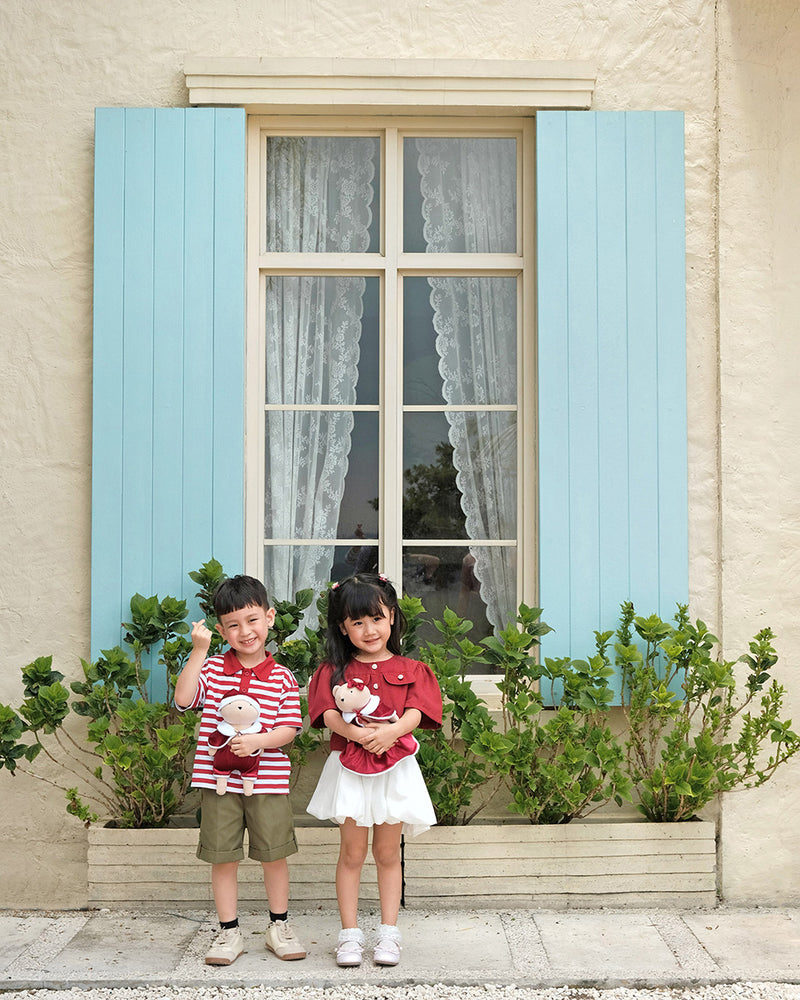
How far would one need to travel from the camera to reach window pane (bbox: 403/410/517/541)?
155 inches

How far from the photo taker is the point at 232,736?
3.04m

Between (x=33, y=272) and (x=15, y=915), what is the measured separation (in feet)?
7.56

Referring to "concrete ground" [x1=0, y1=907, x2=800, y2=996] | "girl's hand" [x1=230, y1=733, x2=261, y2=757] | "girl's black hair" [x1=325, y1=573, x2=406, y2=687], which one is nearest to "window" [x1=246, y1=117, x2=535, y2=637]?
"girl's black hair" [x1=325, y1=573, x2=406, y2=687]

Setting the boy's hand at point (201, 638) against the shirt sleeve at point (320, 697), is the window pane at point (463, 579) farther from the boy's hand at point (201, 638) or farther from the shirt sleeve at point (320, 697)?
the boy's hand at point (201, 638)

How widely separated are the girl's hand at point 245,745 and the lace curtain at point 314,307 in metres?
1.20

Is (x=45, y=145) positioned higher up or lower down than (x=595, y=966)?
higher up

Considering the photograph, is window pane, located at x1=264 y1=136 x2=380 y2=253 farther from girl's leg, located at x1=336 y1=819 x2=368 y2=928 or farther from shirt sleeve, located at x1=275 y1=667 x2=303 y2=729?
girl's leg, located at x1=336 y1=819 x2=368 y2=928

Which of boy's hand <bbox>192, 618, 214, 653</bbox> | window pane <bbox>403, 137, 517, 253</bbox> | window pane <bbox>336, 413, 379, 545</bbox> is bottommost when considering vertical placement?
boy's hand <bbox>192, 618, 214, 653</bbox>

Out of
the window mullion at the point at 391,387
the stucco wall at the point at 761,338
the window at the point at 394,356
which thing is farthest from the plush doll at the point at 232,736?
the stucco wall at the point at 761,338

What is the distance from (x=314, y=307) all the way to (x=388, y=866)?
206cm

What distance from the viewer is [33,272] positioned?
12.4 ft

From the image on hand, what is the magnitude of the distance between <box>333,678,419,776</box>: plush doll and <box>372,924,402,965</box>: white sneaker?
49 cm

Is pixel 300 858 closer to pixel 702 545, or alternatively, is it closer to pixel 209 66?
pixel 702 545

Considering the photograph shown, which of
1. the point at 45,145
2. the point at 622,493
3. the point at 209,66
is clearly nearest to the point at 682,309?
the point at 622,493
